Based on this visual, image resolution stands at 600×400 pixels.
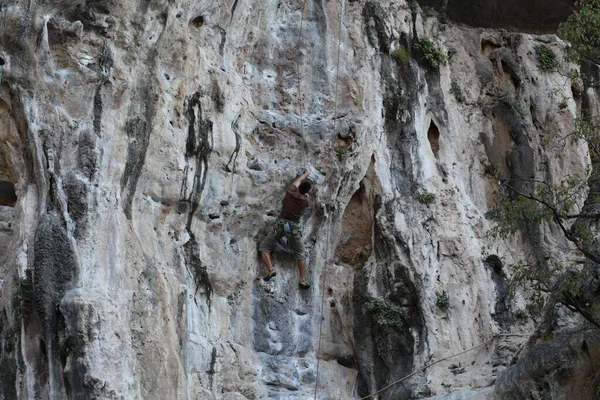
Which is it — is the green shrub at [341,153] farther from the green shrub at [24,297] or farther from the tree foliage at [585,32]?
the green shrub at [24,297]

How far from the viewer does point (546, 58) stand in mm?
18500

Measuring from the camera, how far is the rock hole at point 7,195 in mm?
13617

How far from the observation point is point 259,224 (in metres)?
14.9

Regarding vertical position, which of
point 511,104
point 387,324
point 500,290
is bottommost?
point 387,324

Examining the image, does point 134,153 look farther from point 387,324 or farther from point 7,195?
point 387,324

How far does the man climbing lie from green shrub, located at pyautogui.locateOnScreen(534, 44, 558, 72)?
226 inches

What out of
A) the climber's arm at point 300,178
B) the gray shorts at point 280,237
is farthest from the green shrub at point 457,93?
the gray shorts at point 280,237

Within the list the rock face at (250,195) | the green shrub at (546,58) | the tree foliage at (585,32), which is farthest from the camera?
the green shrub at (546,58)

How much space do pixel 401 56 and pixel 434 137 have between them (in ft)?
4.67

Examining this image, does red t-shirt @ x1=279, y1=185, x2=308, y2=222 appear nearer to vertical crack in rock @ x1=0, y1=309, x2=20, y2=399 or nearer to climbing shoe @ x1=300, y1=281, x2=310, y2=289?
climbing shoe @ x1=300, y1=281, x2=310, y2=289

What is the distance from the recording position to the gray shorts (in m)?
14.8

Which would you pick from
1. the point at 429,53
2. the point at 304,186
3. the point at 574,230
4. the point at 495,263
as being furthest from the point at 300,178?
the point at 574,230

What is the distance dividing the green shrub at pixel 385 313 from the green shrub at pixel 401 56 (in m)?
4.27

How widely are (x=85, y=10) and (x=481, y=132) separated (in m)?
6.89
